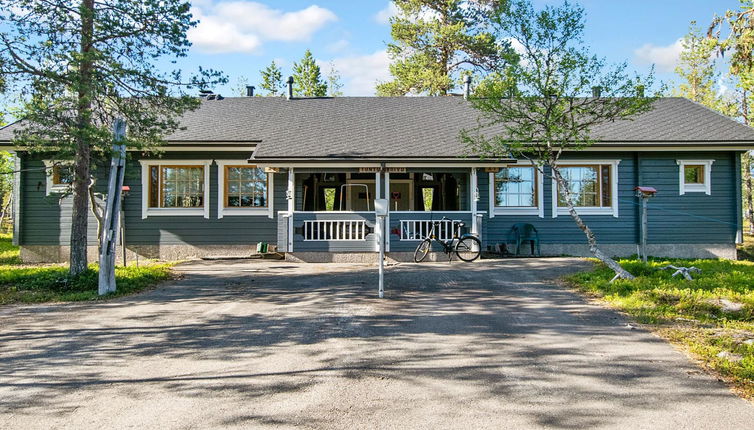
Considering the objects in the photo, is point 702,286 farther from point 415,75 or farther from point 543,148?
point 415,75

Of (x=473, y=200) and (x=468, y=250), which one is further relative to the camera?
(x=473, y=200)

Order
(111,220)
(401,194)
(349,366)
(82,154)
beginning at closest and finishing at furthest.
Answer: (349,366), (111,220), (82,154), (401,194)

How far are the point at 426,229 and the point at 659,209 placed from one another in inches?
272

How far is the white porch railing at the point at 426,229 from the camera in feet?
41.8

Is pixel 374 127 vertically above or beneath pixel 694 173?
above

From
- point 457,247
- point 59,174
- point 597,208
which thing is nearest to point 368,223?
point 457,247

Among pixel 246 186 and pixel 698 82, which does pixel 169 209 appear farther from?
pixel 698 82

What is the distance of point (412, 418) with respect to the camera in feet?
11.8

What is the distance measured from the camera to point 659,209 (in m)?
14.3

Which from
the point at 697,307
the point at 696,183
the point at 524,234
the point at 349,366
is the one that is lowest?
the point at 349,366

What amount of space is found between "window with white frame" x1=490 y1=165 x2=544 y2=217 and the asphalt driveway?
21.0 feet

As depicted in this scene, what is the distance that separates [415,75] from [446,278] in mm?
17666

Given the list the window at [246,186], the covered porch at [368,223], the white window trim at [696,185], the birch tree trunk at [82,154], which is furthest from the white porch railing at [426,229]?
the birch tree trunk at [82,154]

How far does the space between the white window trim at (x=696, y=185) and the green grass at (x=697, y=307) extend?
4911 mm
